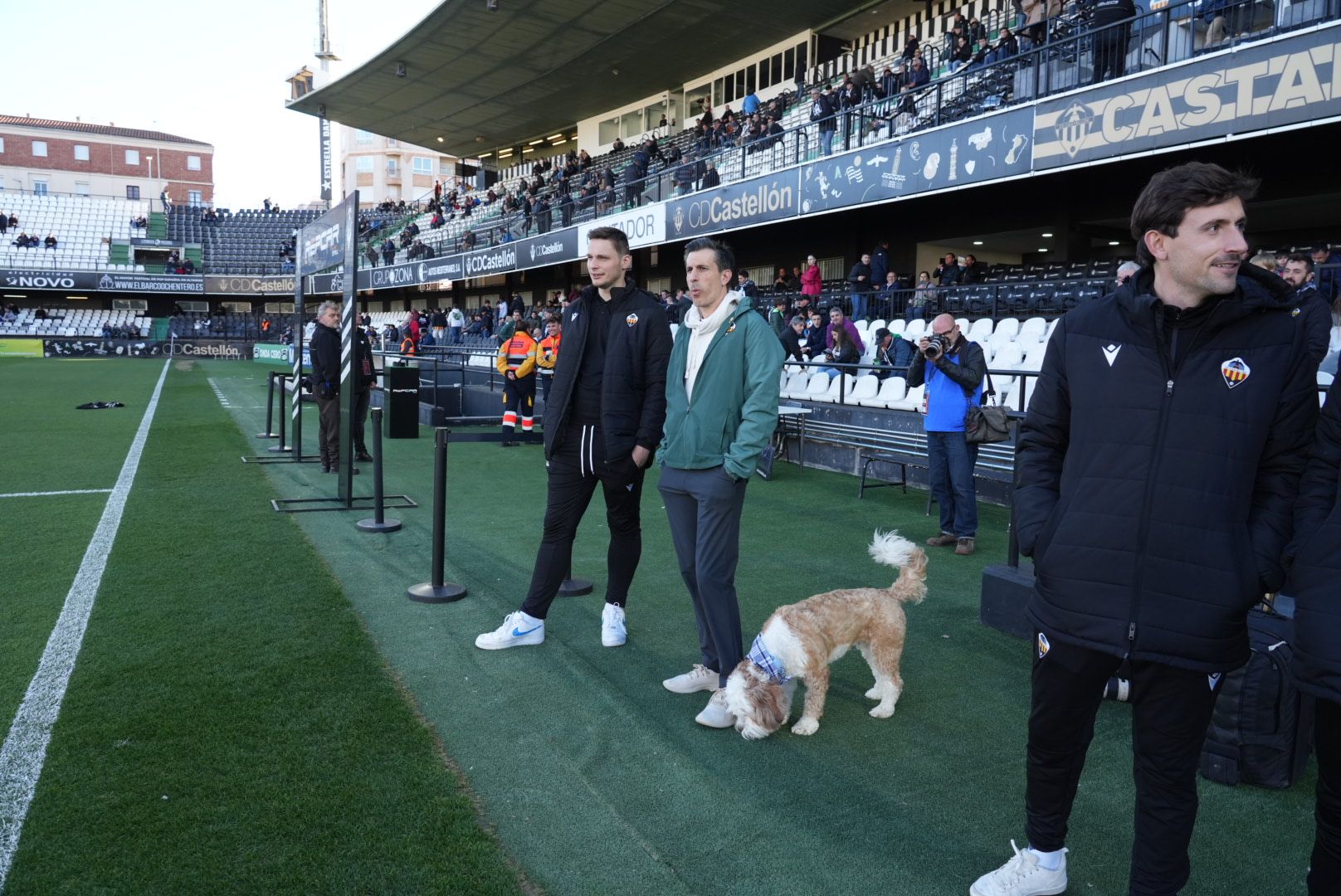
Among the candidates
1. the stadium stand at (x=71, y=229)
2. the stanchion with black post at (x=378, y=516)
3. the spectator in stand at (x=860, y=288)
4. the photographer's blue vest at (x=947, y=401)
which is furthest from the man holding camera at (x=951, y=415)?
the stadium stand at (x=71, y=229)

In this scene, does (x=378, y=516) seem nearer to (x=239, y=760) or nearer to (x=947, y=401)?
(x=239, y=760)

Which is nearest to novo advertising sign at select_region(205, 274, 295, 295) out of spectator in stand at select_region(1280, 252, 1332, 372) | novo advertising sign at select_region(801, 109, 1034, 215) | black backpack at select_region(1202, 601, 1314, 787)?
novo advertising sign at select_region(801, 109, 1034, 215)

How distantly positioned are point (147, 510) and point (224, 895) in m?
6.20

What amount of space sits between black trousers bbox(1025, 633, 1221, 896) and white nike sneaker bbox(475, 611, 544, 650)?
2728mm

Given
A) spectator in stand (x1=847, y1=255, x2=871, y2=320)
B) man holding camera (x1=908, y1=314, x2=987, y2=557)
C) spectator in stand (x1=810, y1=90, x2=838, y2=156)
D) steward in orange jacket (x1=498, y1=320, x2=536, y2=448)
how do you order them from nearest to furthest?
man holding camera (x1=908, y1=314, x2=987, y2=557) < steward in orange jacket (x1=498, y1=320, x2=536, y2=448) < spectator in stand (x1=847, y1=255, x2=871, y2=320) < spectator in stand (x1=810, y1=90, x2=838, y2=156)

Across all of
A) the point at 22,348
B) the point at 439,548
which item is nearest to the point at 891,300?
the point at 439,548

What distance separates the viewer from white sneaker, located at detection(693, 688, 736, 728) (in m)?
3.59

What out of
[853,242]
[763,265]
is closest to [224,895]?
[853,242]

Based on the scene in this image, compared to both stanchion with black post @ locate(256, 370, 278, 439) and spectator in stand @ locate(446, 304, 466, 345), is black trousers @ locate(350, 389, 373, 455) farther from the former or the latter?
spectator in stand @ locate(446, 304, 466, 345)

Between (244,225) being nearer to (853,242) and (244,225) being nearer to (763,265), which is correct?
(763,265)

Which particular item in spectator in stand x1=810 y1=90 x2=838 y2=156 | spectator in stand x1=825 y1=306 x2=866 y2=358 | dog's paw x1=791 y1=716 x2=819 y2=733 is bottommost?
dog's paw x1=791 y1=716 x2=819 y2=733

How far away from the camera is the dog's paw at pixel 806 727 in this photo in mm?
3566

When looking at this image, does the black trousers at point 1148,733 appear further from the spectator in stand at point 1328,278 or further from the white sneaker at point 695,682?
the spectator in stand at point 1328,278

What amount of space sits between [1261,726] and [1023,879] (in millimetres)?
1326
